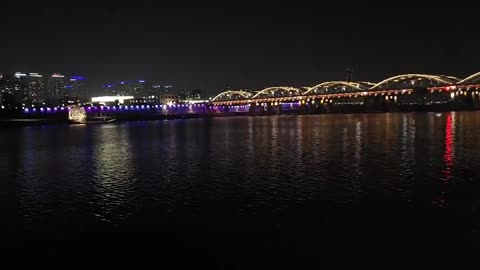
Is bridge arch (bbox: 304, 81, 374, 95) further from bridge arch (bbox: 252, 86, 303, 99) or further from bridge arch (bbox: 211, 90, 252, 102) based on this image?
bridge arch (bbox: 211, 90, 252, 102)

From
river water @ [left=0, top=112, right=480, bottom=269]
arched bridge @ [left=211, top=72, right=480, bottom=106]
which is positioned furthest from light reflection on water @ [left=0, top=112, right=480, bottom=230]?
arched bridge @ [left=211, top=72, right=480, bottom=106]

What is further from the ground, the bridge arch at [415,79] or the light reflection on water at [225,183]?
the bridge arch at [415,79]

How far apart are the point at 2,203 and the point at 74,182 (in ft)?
12.6

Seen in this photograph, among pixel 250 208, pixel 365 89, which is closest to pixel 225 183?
pixel 250 208

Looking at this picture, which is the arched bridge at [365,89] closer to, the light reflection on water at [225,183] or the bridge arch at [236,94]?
the bridge arch at [236,94]

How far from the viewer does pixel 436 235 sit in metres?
10.6

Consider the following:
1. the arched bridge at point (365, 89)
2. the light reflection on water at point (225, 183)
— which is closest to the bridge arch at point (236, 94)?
the arched bridge at point (365, 89)

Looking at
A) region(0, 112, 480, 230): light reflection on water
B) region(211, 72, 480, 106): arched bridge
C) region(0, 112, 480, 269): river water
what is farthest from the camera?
region(211, 72, 480, 106): arched bridge

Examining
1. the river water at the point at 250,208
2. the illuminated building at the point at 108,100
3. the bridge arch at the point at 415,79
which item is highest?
the bridge arch at the point at 415,79

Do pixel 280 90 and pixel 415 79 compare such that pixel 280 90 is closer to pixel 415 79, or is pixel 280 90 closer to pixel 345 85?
pixel 345 85

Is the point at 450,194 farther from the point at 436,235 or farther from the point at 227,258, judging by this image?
the point at 227,258

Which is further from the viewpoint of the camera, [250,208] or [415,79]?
[415,79]

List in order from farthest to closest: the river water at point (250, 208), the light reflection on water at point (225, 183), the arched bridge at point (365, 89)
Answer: the arched bridge at point (365, 89)
the light reflection on water at point (225, 183)
the river water at point (250, 208)

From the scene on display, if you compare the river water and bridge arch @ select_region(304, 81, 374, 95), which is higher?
bridge arch @ select_region(304, 81, 374, 95)
